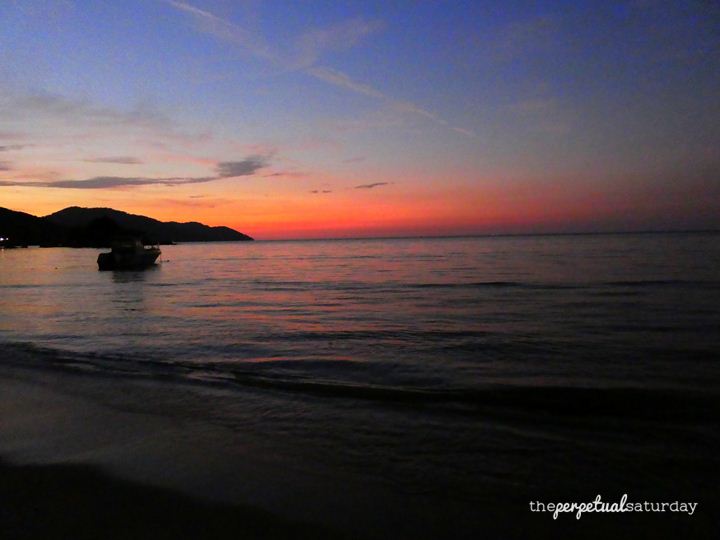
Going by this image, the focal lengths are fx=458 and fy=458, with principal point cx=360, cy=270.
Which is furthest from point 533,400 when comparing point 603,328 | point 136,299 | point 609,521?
point 136,299

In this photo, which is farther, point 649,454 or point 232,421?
point 232,421

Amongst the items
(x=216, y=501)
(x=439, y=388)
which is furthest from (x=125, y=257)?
(x=216, y=501)

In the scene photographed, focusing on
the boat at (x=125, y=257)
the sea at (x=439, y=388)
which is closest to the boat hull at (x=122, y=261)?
the boat at (x=125, y=257)

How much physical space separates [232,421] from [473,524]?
13.5 feet

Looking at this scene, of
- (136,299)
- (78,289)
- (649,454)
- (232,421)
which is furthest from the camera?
(78,289)

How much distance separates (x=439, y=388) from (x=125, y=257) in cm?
5587

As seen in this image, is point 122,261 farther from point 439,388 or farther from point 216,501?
point 216,501

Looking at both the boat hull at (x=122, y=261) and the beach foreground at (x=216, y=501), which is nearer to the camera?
the beach foreground at (x=216, y=501)

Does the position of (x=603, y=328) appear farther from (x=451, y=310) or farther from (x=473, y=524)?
(x=473, y=524)

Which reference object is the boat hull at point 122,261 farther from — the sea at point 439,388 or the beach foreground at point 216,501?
the beach foreground at point 216,501

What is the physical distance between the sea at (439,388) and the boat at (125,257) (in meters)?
36.4

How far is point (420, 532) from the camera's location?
4.15 meters

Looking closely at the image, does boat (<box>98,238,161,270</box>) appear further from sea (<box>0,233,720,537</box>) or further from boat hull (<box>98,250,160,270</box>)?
sea (<box>0,233,720,537</box>)

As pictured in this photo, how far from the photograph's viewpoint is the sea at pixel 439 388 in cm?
513
